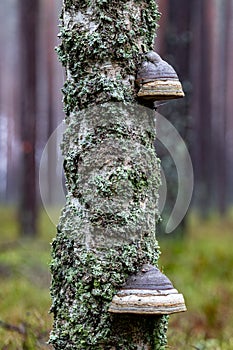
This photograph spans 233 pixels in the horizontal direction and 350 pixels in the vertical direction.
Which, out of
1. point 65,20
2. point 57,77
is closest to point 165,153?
point 65,20

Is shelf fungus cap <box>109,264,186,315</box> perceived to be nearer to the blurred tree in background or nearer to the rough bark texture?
the rough bark texture

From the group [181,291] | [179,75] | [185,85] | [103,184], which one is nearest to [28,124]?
[179,75]

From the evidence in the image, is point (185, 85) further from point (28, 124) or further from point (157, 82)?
point (157, 82)

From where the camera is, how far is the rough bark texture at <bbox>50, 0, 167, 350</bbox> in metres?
2.72

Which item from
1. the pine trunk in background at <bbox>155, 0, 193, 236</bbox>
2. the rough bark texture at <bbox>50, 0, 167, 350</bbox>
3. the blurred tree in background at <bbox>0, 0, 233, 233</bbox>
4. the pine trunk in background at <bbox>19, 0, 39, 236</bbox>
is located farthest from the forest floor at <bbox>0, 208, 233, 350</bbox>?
the pine trunk in background at <bbox>19, 0, 39, 236</bbox>

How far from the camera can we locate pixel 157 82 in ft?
8.92

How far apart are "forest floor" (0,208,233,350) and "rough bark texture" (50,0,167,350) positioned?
37 cm

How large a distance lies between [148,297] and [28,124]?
1084 cm

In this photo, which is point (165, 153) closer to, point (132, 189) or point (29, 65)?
point (29, 65)

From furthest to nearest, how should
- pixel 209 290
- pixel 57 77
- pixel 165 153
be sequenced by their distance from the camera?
pixel 57 77 < pixel 165 153 < pixel 209 290

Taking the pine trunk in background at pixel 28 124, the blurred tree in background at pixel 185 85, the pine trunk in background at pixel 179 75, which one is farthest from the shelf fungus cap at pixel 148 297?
the pine trunk in background at pixel 28 124

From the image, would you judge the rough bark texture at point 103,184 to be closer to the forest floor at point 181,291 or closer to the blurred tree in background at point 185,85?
the forest floor at point 181,291

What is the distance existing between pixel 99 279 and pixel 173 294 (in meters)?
0.35

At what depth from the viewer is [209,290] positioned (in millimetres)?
6742
